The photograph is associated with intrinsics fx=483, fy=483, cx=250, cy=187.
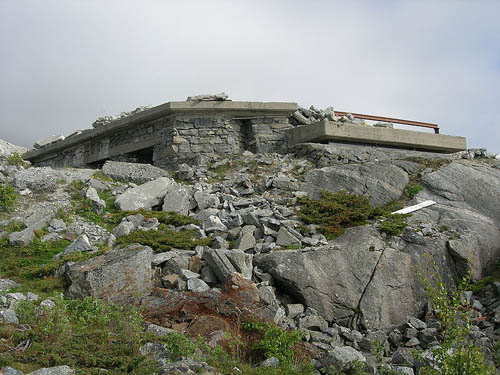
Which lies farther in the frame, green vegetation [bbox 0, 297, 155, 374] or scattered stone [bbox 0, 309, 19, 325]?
scattered stone [bbox 0, 309, 19, 325]

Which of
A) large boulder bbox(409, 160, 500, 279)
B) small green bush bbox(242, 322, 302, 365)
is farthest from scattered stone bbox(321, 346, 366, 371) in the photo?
large boulder bbox(409, 160, 500, 279)

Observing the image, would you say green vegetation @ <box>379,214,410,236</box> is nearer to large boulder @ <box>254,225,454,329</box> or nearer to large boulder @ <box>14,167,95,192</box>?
large boulder @ <box>254,225,454,329</box>

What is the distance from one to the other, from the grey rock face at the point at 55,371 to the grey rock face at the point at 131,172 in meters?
7.55

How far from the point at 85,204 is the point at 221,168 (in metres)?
4.00

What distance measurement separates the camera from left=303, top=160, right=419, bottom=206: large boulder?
34.9 ft

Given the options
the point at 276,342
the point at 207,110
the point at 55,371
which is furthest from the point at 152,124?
the point at 55,371

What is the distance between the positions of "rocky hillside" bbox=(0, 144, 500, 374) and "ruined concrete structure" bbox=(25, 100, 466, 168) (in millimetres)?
1195

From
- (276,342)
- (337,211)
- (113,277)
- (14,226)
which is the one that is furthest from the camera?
(337,211)

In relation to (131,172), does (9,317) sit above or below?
below

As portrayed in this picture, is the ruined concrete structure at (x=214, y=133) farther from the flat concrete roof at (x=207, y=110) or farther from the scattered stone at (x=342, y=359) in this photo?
the scattered stone at (x=342, y=359)

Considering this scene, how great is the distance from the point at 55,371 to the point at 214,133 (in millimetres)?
9644

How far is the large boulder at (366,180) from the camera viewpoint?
419 inches

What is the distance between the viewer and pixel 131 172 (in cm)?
1199

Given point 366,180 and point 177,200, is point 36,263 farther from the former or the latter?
point 366,180
